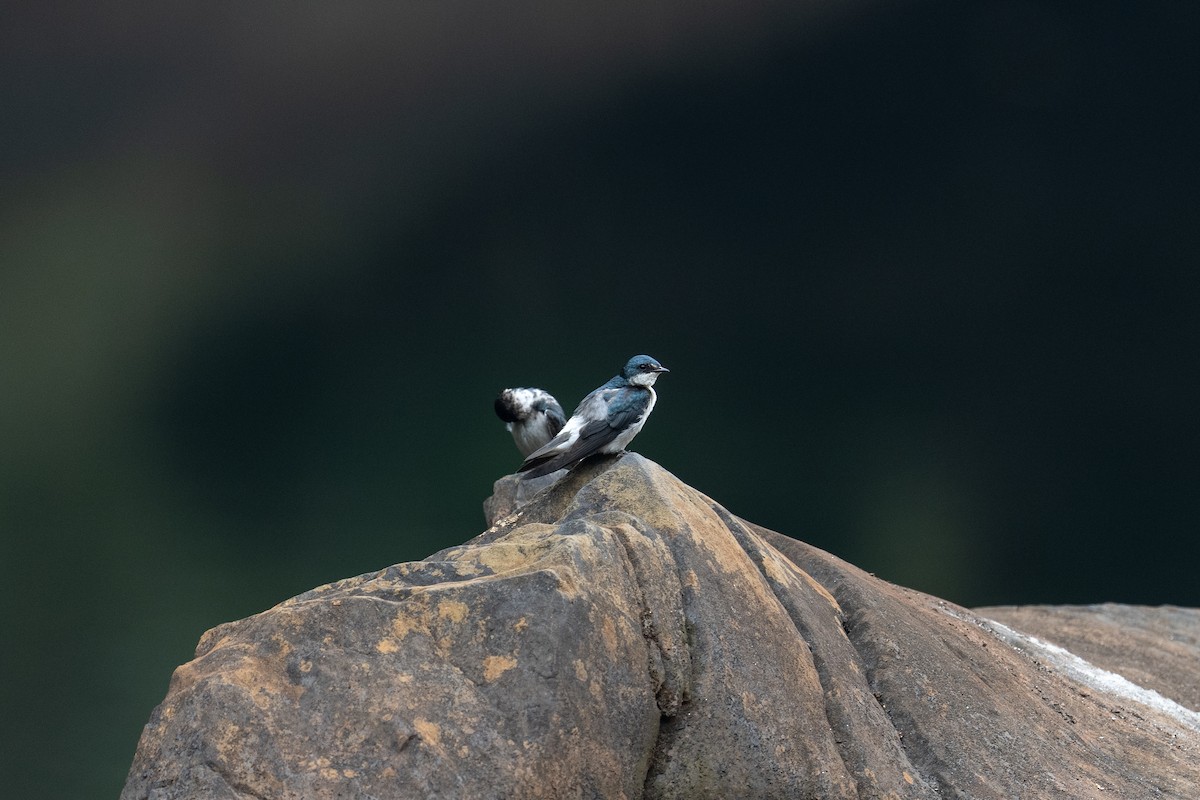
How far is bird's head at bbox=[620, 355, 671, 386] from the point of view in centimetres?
706

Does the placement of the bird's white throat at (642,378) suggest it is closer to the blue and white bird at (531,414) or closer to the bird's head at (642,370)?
the bird's head at (642,370)

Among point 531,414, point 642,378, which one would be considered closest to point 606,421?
point 642,378

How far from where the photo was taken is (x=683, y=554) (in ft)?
18.0

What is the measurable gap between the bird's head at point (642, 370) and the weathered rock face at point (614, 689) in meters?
0.94

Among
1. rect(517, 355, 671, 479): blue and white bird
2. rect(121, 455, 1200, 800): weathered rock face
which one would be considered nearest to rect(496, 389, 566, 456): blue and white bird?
rect(517, 355, 671, 479): blue and white bird

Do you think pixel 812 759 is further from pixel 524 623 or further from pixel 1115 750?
pixel 1115 750

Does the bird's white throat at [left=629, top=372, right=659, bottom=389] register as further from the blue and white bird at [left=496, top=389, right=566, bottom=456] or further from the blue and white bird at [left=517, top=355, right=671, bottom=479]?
the blue and white bird at [left=496, top=389, right=566, bottom=456]

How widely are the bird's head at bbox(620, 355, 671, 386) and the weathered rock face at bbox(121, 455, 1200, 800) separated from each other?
0.94 metres

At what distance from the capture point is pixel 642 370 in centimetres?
707

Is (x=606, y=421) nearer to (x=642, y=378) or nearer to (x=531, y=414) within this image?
(x=642, y=378)

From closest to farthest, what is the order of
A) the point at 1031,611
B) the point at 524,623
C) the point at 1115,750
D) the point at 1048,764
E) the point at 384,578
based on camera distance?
the point at 524,623 < the point at 384,578 < the point at 1048,764 < the point at 1115,750 < the point at 1031,611

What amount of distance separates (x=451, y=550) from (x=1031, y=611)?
6620mm

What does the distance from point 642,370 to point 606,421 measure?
58 cm

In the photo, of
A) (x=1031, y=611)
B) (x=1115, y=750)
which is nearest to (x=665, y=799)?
(x=1115, y=750)
